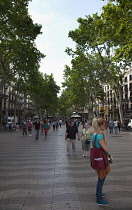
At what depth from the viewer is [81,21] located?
20969 millimetres

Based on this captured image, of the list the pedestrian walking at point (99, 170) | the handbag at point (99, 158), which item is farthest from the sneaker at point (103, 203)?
the handbag at point (99, 158)

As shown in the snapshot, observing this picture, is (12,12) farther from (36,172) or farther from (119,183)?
(119,183)

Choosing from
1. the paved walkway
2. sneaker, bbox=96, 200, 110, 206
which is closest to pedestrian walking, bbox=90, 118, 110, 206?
sneaker, bbox=96, 200, 110, 206

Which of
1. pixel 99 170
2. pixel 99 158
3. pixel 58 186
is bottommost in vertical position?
pixel 58 186

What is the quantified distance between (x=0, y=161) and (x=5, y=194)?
370 centimetres

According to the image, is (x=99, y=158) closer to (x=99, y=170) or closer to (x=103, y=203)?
(x=99, y=170)

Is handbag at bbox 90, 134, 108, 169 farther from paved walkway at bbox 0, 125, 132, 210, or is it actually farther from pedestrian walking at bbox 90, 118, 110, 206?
paved walkway at bbox 0, 125, 132, 210

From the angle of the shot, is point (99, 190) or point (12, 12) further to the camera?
point (12, 12)

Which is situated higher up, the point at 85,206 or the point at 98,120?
the point at 98,120

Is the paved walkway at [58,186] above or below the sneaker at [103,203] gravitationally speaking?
below

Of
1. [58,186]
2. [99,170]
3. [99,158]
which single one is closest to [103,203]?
[99,170]

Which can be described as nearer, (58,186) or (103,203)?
(103,203)

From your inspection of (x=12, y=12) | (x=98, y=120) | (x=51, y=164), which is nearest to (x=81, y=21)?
(x=12, y=12)

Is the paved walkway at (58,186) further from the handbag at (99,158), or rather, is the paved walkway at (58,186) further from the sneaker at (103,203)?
the handbag at (99,158)
